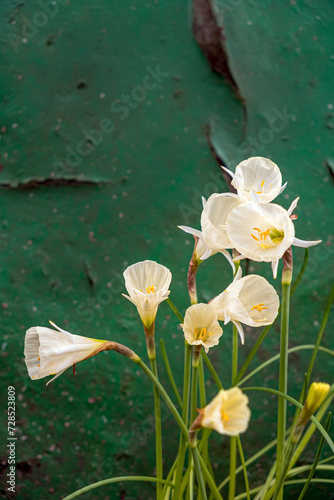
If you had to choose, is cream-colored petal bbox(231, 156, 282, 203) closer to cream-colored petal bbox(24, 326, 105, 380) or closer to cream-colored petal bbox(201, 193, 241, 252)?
cream-colored petal bbox(201, 193, 241, 252)

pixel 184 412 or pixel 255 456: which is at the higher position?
pixel 184 412

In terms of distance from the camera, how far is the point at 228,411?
0.32 meters

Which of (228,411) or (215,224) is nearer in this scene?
(228,411)

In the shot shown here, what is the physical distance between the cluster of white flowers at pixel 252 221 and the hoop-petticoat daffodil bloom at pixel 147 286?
0.13 ft

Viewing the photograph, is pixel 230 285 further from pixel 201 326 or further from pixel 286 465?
pixel 286 465

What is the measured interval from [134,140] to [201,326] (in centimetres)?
44

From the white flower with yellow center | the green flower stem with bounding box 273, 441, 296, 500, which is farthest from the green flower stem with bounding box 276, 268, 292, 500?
the white flower with yellow center

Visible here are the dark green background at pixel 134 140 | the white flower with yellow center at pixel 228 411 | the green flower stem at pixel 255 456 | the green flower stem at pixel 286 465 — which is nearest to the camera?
the white flower with yellow center at pixel 228 411

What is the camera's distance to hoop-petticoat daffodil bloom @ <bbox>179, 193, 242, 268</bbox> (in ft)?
1.36

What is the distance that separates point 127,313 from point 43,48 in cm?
42

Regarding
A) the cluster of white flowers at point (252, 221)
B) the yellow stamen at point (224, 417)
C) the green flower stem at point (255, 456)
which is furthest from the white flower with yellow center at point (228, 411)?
the green flower stem at point (255, 456)

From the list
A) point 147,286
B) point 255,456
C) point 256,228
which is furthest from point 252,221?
point 255,456

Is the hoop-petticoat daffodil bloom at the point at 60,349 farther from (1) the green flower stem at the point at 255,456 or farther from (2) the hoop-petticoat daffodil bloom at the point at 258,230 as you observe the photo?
(1) the green flower stem at the point at 255,456

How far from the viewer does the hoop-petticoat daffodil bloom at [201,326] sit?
1.31ft
